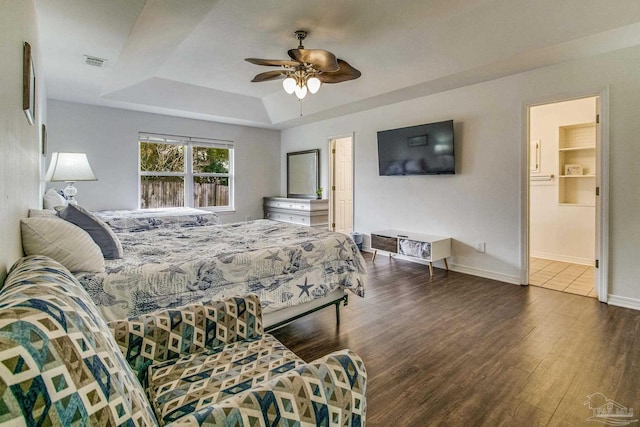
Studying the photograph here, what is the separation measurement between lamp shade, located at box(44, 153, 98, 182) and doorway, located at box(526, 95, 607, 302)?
5729mm

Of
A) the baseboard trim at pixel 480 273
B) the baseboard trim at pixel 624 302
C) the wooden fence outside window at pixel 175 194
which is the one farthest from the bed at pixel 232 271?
the wooden fence outside window at pixel 175 194

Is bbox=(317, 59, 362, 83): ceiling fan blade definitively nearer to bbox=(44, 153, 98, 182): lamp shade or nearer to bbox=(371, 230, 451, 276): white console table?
bbox=(371, 230, 451, 276): white console table

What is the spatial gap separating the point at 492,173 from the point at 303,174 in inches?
144

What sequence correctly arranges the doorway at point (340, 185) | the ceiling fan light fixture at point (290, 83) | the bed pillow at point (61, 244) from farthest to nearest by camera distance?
the doorway at point (340, 185) < the ceiling fan light fixture at point (290, 83) < the bed pillow at point (61, 244)

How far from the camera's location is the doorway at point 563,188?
4695 mm

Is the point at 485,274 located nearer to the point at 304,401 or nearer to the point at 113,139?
the point at 304,401

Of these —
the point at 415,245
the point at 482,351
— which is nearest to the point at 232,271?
the point at 482,351

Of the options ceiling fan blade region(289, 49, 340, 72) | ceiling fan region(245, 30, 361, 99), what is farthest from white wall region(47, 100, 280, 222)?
ceiling fan blade region(289, 49, 340, 72)

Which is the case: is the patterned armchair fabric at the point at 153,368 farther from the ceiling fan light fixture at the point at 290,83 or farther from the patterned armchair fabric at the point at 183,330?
the ceiling fan light fixture at the point at 290,83

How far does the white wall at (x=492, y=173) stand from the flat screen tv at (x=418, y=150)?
150 millimetres

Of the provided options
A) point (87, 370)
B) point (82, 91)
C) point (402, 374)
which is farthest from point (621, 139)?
point (82, 91)

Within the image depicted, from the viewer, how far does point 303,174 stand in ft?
21.9

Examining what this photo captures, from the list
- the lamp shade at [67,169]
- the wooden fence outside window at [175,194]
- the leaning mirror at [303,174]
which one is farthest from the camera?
the leaning mirror at [303,174]

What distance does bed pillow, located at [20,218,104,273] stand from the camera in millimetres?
1464
